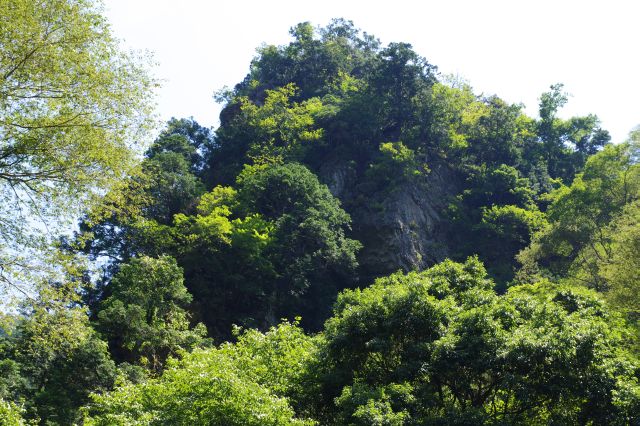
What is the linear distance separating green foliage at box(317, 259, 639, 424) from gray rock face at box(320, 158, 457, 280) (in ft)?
67.0

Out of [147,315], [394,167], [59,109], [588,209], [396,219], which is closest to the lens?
[59,109]

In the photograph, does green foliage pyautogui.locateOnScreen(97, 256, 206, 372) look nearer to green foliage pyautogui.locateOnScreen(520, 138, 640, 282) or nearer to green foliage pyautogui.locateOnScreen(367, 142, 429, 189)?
green foliage pyautogui.locateOnScreen(367, 142, 429, 189)

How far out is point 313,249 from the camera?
36.1 meters

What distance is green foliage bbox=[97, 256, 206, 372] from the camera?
93.1 feet

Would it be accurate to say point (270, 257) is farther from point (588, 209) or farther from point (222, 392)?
point (222, 392)

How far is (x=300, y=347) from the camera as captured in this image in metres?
19.5

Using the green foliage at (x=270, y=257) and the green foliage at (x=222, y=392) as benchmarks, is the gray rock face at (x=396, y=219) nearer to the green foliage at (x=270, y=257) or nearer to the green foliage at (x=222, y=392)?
the green foliage at (x=270, y=257)

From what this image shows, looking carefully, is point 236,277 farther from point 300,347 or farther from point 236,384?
point 236,384

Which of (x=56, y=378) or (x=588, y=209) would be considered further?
(x=588, y=209)

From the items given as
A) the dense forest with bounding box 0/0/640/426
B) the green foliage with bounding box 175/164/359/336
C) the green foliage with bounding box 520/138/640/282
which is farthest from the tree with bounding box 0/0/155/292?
the green foliage with bounding box 520/138/640/282

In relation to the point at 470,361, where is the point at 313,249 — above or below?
above

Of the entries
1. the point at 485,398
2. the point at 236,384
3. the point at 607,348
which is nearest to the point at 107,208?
the point at 236,384

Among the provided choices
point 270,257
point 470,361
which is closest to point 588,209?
point 270,257

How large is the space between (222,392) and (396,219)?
90.2 ft
